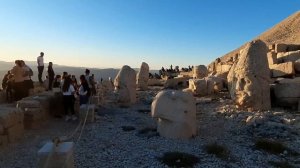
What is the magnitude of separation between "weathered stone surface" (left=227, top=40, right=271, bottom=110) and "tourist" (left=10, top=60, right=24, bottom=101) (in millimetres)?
9255

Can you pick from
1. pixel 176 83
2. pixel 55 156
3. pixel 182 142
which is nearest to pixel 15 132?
pixel 55 156

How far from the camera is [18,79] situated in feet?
51.4

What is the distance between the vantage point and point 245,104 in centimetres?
1500

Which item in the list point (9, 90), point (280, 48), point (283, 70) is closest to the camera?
point (9, 90)

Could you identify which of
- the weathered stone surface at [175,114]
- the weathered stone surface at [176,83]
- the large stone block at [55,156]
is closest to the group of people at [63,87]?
the weathered stone surface at [175,114]

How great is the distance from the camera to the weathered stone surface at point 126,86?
18.5 meters

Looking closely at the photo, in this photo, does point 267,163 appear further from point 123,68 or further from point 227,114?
point 123,68

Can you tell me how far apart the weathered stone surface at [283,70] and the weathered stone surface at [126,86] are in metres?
7.99

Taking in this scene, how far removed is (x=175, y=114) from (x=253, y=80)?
16.7ft

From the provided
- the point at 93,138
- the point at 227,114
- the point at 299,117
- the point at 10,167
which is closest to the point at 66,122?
the point at 93,138

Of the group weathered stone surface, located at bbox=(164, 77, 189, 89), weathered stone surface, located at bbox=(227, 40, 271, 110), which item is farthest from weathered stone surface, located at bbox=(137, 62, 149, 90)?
weathered stone surface, located at bbox=(227, 40, 271, 110)

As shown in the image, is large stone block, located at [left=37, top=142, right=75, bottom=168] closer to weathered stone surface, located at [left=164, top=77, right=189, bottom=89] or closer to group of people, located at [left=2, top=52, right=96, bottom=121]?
group of people, located at [left=2, top=52, right=96, bottom=121]

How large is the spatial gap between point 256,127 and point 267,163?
10.8 ft

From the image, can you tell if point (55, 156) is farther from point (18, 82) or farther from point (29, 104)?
point (18, 82)
